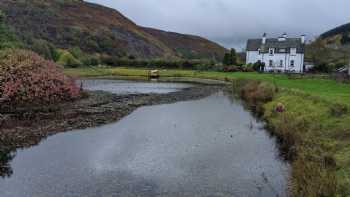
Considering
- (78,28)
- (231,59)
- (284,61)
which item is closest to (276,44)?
(284,61)

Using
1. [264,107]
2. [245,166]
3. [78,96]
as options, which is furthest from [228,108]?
[245,166]

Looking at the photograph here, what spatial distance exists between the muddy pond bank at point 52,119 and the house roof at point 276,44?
47061 mm

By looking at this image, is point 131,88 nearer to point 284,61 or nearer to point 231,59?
point 231,59

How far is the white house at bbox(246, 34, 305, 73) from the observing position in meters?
68.9

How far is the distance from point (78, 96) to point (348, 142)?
2162 centimetres

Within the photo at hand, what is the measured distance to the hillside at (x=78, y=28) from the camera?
11256 centimetres

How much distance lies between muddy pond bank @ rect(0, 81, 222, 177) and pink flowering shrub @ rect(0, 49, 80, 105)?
1029 mm

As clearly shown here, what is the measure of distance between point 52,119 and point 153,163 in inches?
377

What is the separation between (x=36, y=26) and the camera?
117m

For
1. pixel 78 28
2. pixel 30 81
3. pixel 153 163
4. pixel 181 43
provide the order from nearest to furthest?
pixel 153 163 → pixel 30 81 → pixel 78 28 → pixel 181 43

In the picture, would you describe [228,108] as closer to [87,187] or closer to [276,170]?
[276,170]

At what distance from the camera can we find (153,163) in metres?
12.5

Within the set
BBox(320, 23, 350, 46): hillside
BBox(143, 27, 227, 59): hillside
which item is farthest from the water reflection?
BBox(143, 27, 227, 59): hillside

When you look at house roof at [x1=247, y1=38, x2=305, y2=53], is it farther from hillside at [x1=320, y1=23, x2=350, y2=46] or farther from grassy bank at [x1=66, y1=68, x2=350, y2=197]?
hillside at [x1=320, y1=23, x2=350, y2=46]
